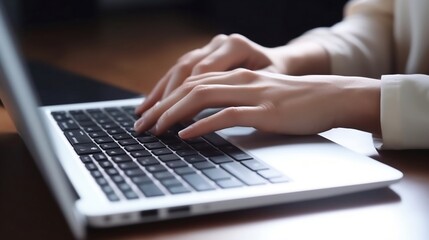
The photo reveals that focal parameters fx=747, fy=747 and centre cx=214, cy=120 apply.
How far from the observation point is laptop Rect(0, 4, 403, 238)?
1.48 ft

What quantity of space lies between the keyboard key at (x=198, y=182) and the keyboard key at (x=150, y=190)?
3cm

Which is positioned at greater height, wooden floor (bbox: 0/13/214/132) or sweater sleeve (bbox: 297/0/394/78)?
sweater sleeve (bbox: 297/0/394/78)

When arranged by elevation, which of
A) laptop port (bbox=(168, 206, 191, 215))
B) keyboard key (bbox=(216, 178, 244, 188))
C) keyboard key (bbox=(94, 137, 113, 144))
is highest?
laptop port (bbox=(168, 206, 191, 215))

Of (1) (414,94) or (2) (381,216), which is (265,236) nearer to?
(2) (381,216)

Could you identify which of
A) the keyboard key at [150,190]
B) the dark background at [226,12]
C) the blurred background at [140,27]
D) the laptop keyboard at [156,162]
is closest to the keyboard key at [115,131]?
the laptop keyboard at [156,162]

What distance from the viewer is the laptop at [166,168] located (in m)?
0.45

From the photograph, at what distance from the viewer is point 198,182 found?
0.58 meters

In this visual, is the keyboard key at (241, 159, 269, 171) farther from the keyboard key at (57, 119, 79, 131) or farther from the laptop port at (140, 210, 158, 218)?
the keyboard key at (57, 119, 79, 131)

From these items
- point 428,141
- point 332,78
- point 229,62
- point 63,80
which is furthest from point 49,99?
point 428,141

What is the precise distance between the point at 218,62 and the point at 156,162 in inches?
10.8

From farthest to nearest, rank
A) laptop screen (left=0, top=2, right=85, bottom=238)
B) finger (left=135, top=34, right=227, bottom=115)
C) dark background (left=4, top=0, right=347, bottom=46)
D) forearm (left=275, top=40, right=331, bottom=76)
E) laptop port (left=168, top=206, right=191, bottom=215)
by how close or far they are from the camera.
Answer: dark background (left=4, top=0, right=347, bottom=46), forearm (left=275, top=40, right=331, bottom=76), finger (left=135, top=34, right=227, bottom=115), laptop port (left=168, top=206, right=191, bottom=215), laptop screen (left=0, top=2, right=85, bottom=238)

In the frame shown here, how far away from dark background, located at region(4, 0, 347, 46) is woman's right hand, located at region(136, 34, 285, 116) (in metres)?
0.82

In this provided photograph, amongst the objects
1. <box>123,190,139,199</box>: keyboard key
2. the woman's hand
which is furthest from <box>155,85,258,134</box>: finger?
<box>123,190,139,199</box>: keyboard key

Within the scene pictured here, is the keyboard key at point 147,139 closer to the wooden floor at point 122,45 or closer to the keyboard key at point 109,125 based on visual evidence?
the keyboard key at point 109,125
